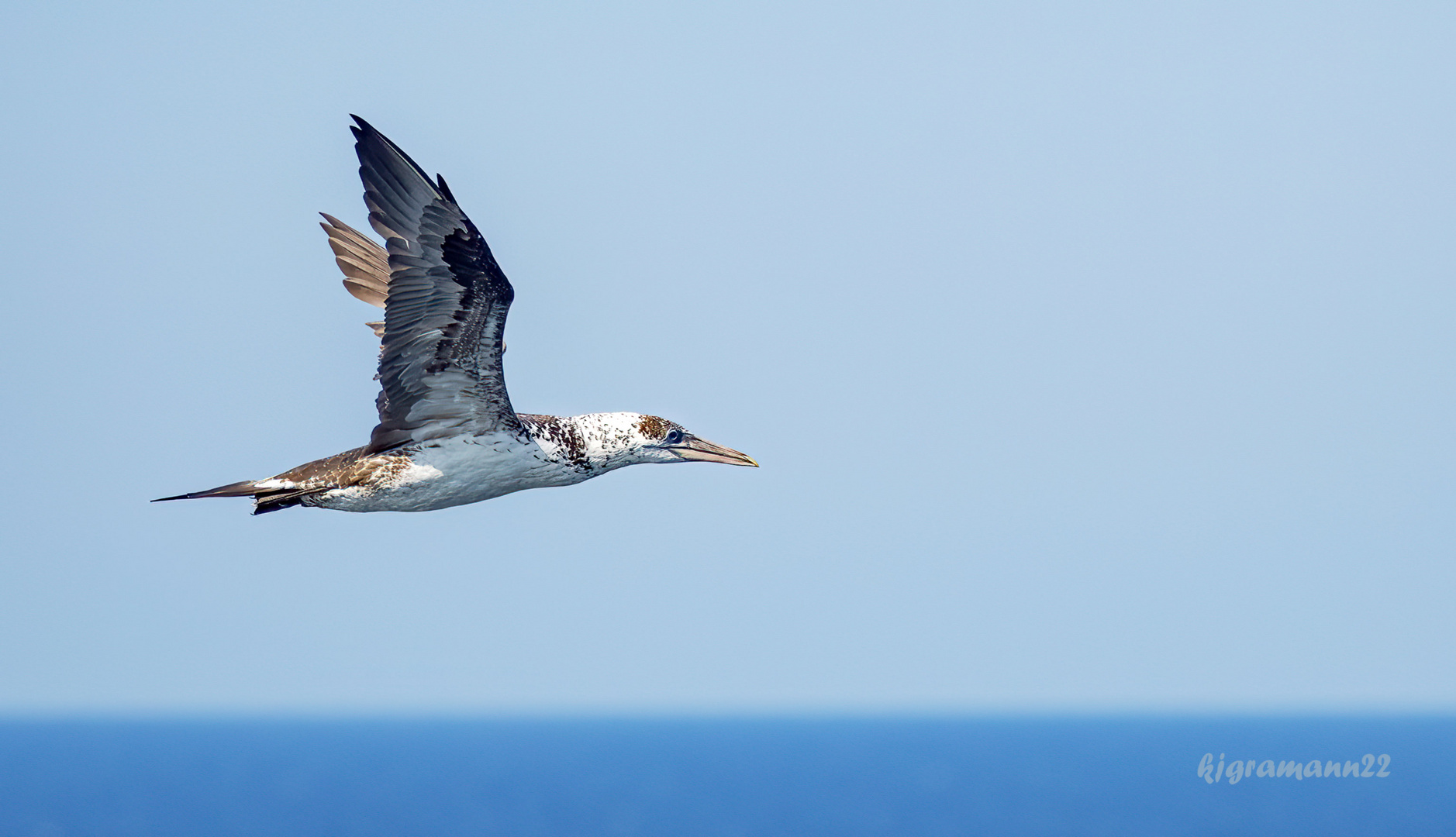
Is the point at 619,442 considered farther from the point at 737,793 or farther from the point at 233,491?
the point at 737,793

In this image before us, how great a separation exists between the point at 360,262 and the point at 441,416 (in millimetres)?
3377

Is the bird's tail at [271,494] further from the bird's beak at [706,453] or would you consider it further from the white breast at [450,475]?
the bird's beak at [706,453]

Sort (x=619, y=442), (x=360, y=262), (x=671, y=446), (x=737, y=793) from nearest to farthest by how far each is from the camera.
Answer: (x=619, y=442) < (x=671, y=446) < (x=360, y=262) < (x=737, y=793)

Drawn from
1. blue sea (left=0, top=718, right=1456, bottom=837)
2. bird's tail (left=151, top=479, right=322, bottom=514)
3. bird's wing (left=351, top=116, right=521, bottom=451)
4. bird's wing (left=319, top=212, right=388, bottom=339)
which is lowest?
blue sea (left=0, top=718, right=1456, bottom=837)

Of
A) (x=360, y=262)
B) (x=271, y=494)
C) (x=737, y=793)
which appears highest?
(x=360, y=262)

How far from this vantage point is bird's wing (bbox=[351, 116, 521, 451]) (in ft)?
37.2

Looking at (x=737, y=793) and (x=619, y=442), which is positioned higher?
(x=619, y=442)

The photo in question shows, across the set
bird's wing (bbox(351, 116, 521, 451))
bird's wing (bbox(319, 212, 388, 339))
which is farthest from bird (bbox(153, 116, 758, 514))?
bird's wing (bbox(319, 212, 388, 339))

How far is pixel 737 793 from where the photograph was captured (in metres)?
122

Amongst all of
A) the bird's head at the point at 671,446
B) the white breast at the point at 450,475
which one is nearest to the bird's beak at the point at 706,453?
the bird's head at the point at 671,446

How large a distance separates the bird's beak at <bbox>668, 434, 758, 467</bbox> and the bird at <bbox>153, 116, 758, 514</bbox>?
0.01 m

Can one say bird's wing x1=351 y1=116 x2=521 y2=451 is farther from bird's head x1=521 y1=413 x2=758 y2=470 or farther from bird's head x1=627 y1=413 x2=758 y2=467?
bird's head x1=627 y1=413 x2=758 y2=467

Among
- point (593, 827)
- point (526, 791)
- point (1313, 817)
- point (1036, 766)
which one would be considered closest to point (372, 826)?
point (593, 827)

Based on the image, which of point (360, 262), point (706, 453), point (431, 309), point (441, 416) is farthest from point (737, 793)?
point (431, 309)
